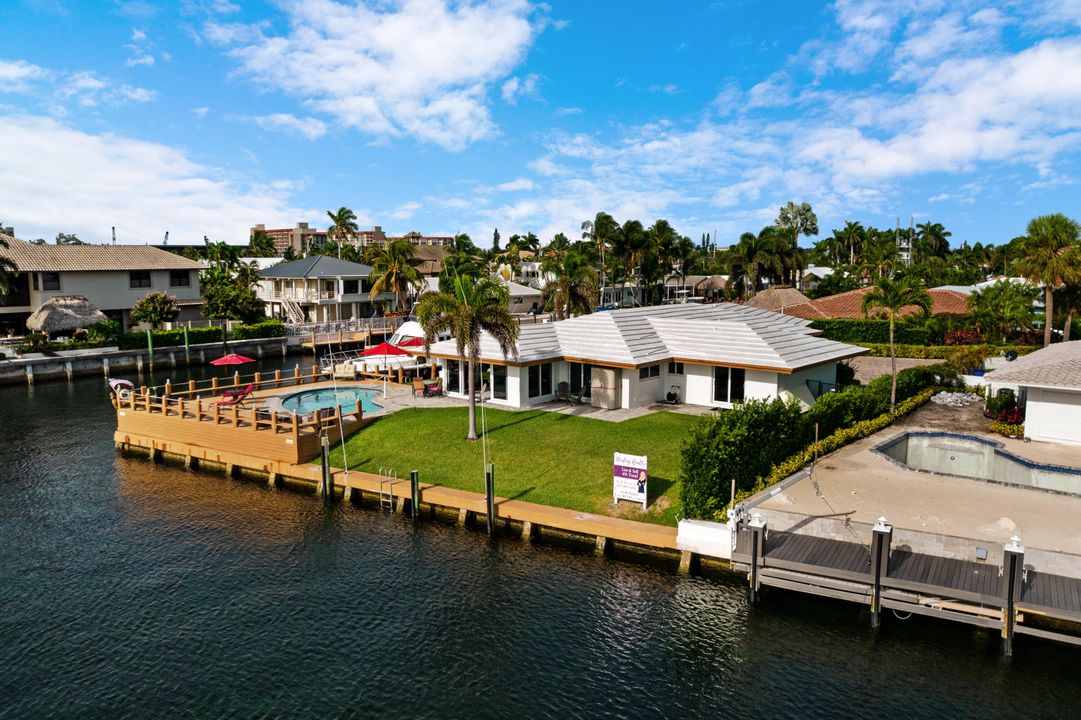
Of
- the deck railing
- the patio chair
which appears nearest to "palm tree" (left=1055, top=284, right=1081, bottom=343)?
the deck railing

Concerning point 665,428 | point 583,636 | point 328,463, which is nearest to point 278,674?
point 583,636

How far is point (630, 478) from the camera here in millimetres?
22969

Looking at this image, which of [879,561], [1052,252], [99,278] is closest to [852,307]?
[1052,252]

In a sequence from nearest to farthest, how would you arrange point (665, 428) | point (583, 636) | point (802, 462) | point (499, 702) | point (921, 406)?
point (499, 702) → point (583, 636) → point (802, 462) → point (665, 428) → point (921, 406)

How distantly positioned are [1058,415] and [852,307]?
36148 mm

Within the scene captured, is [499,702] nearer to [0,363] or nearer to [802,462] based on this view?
[802,462]

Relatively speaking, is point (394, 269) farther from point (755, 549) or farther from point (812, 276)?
point (812, 276)

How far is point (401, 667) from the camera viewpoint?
16516 mm

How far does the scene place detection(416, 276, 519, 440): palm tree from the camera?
29.3 metres

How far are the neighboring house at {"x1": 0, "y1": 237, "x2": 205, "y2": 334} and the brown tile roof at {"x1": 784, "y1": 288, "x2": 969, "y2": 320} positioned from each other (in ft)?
199

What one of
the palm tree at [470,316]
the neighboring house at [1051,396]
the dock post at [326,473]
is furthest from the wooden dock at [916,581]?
the dock post at [326,473]

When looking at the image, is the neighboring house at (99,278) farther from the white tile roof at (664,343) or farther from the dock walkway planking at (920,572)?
the dock walkway planking at (920,572)

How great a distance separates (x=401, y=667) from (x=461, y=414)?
58.9 feet

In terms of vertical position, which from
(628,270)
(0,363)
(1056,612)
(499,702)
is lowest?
(499,702)
